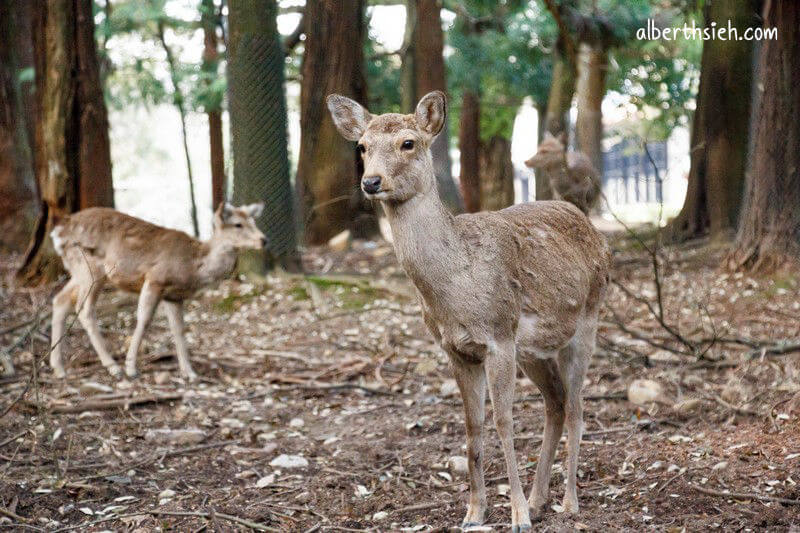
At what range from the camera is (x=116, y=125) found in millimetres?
38719

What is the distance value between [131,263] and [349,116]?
4.44 m

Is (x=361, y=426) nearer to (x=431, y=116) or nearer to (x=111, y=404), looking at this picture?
(x=111, y=404)

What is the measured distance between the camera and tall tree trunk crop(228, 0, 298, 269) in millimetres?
10484

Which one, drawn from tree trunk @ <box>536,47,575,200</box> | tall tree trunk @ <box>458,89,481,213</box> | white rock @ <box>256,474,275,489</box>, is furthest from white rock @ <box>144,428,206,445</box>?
tall tree trunk @ <box>458,89,481,213</box>

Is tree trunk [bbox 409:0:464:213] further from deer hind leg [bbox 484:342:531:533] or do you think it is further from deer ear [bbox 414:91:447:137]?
deer hind leg [bbox 484:342:531:533]

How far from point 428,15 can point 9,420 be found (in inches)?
488

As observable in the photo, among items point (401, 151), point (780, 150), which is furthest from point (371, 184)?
point (780, 150)

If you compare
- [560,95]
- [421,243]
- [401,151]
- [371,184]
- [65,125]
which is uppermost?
[560,95]

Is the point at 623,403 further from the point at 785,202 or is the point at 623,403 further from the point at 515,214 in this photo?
the point at 785,202

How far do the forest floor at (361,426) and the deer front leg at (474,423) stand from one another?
5.3 inches

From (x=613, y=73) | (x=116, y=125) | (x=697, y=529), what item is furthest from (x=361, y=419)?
(x=116, y=125)

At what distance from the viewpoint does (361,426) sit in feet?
22.5

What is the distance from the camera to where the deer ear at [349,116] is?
4.84m

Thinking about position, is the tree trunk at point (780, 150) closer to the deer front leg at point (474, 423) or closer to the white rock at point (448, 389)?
the white rock at point (448, 389)
